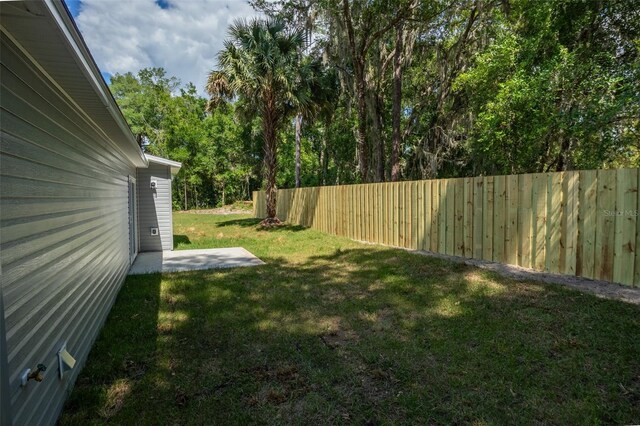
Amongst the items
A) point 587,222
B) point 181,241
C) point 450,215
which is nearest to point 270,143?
point 181,241

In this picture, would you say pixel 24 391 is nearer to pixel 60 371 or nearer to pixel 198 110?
pixel 60 371

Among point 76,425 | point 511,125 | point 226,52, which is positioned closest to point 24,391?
point 76,425

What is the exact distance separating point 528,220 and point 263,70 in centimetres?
887

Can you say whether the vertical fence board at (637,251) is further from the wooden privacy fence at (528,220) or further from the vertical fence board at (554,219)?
the vertical fence board at (554,219)

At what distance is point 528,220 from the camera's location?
5.38m

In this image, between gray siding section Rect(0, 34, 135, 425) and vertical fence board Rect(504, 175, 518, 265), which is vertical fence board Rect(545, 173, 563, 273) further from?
gray siding section Rect(0, 34, 135, 425)

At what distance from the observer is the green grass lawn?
7.52 feet

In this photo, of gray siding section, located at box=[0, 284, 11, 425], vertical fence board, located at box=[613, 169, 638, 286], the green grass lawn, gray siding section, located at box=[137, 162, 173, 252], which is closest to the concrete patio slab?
gray siding section, located at box=[137, 162, 173, 252]

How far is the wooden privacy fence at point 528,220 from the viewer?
441cm

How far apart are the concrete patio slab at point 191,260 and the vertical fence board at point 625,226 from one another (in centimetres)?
552

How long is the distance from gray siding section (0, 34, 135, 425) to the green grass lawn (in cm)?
42

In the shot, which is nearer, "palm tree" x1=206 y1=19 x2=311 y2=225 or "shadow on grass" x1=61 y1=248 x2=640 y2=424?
"shadow on grass" x1=61 y1=248 x2=640 y2=424

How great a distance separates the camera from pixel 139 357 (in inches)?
120

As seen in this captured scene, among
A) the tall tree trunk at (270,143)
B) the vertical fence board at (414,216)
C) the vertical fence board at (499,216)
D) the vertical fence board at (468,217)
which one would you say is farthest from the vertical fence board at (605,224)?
the tall tree trunk at (270,143)
